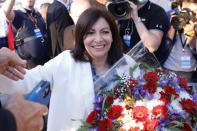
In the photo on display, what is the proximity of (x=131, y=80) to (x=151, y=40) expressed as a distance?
3.46 feet

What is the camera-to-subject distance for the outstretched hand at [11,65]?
153 cm

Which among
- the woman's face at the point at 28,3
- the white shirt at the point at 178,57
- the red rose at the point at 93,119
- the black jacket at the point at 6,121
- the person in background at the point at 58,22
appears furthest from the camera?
the woman's face at the point at 28,3

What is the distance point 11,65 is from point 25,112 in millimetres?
680

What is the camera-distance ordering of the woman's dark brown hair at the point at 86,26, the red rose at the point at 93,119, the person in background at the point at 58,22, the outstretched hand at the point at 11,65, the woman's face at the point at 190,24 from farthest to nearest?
the person in background at the point at 58,22 < the woman's face at the point at 190,24 < the woman's dark brown hair at the point at 86,26 < the outstretched hand at the point at 11,65 < the red rose at the point at 93,119

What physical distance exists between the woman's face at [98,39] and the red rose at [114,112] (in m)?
0.68

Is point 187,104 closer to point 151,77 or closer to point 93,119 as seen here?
point 151,77

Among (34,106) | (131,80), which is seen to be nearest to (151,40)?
(131,80)

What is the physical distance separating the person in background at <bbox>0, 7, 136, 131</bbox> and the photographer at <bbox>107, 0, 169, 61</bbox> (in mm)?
433

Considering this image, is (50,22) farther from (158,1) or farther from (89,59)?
(158,1)

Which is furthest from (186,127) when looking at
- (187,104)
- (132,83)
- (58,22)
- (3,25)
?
(3,25)

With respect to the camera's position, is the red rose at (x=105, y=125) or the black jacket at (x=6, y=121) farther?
the red rose at (x=105, y=125)

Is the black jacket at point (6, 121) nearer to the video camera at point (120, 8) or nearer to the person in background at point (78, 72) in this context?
the person in background at point (78, 72)

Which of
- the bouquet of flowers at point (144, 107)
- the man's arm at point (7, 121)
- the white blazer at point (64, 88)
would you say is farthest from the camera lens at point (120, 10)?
the man's arm at point (7, 121)

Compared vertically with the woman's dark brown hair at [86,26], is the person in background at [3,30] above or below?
below
